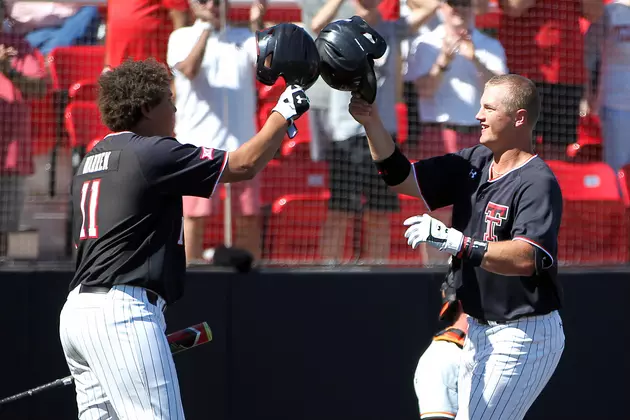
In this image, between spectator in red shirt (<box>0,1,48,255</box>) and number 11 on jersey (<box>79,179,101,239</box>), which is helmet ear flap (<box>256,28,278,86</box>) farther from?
spectator in red shirt (<box>0,1,48,255</box>)

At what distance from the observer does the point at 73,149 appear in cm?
706

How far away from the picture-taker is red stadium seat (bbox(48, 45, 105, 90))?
704 centimetres

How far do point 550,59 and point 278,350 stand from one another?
2868 millimetres

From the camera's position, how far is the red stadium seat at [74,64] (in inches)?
277

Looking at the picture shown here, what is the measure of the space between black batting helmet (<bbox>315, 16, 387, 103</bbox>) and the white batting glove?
305mm

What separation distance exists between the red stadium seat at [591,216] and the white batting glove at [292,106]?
130 inches

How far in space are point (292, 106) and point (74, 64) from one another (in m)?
3.51

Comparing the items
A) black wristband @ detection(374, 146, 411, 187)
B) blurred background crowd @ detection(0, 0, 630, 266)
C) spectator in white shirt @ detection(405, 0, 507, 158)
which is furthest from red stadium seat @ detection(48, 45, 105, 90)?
black wristband @ detection(374, 146, 411, 187)

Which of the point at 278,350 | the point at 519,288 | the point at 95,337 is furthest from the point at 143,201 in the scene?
the point at 278,350

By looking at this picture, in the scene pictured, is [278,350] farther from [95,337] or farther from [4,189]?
[95,337]

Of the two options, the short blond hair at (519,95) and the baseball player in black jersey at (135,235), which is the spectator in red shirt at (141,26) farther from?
the short blond hair at (519,95)

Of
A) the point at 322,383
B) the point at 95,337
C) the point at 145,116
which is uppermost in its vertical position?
the point at 145,116

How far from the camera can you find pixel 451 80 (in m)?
7.00

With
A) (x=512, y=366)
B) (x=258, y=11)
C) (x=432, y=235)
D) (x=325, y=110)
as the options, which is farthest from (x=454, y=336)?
(x=258, y=11)
